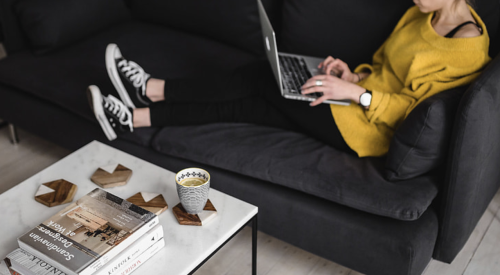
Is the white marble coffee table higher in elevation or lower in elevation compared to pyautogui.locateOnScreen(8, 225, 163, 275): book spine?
lower

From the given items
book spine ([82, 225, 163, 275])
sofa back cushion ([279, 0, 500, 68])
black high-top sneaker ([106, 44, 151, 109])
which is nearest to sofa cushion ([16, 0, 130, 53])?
black high-top sneaker ([106, 44, 151, 109])

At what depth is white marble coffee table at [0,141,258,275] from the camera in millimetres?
1126

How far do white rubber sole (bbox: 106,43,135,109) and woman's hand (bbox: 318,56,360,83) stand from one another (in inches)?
30.3

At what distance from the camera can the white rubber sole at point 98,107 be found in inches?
68.7

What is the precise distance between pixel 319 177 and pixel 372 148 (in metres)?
0.23

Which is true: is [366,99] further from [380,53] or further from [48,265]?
[48,265]

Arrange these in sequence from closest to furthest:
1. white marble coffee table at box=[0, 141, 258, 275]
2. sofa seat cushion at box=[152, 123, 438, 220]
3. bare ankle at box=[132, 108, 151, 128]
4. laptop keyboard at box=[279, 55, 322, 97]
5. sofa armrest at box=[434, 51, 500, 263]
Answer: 1. white marble coffee table at box=[0, 141, 258, 275]
2. sofa armrest at box=[434, 51, 500, 263]
3. sofa seat cushion at box=[152, 123, 438, 220]
4. laptop keyboard at box=[279, 55, 322, 97]
5. bare ankle at box=[132, 108, 151, 128]

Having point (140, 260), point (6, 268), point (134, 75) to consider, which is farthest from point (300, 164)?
point (6, 268)

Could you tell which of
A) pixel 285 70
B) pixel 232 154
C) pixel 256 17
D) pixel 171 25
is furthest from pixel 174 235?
pixel 171 25

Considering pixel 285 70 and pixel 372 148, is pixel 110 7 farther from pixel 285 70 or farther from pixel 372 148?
pixel 372 148

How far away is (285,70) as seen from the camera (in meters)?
1.80

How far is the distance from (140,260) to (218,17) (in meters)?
1.46

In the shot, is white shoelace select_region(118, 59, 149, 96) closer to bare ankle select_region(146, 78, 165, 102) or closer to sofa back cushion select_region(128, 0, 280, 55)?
bare ankle select_region(146, 78, 165, 102)

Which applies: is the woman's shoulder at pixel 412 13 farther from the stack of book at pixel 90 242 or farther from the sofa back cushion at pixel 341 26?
the stack of book at pixel 90 242
